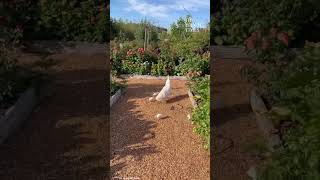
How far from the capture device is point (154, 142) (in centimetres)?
404

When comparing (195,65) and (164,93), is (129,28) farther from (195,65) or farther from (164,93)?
(164,93)

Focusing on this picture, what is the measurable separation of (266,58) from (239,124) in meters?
0.62

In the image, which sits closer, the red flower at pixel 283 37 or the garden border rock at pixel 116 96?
the red flower at pixel 283 37

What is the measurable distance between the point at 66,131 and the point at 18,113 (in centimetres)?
41

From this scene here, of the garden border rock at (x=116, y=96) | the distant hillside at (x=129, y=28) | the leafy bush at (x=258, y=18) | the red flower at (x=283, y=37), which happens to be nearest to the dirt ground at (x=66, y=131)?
the garden border rock at (x=116, y=96)

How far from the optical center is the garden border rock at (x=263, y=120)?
117 inches

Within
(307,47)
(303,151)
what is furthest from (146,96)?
(303,151)

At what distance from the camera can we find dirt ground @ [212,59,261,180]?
3.32 m

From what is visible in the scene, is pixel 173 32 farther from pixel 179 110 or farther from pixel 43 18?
pixel 43 18

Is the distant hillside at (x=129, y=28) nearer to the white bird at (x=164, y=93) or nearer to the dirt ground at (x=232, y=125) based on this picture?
the white bird at (x=164, y=93)

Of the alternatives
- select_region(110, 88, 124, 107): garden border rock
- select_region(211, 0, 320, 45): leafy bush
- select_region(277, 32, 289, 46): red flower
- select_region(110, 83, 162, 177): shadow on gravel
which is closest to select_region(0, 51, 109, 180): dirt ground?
select_region(110, 83, 162, 177): shadow on gravel

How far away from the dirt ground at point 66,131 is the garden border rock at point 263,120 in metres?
1.22

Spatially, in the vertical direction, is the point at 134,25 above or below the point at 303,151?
above

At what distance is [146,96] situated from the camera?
219 inches
